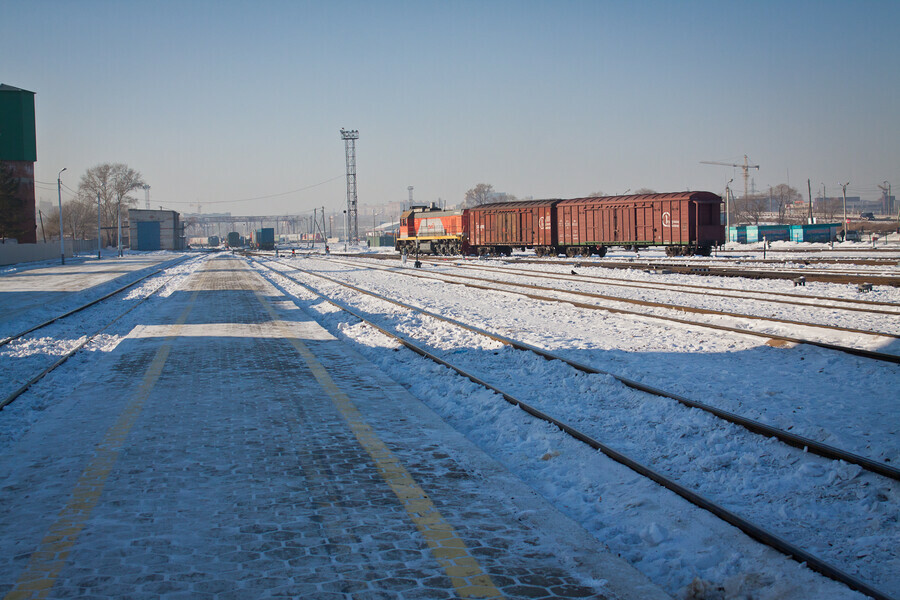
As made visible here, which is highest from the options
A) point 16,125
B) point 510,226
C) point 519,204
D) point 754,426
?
point 16,125

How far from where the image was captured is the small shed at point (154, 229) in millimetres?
105938

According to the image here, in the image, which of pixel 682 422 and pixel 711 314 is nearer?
pixel 682 422

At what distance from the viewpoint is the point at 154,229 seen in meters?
107

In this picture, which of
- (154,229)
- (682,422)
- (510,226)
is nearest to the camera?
(682,422)

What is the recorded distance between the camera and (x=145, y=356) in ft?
37.3

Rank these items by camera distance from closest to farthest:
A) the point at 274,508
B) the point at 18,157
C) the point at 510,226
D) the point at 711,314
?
the point at 274,508
the point at 711,314
the point at 510,226
the point at 18,157

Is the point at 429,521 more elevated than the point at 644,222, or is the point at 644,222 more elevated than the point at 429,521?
the point at 644,222

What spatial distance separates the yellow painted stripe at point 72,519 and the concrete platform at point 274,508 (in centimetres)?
2

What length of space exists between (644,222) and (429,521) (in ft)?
111

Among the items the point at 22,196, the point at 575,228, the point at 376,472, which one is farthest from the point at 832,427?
the point at 22,196

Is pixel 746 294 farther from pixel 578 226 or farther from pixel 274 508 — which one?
pixel 578 226

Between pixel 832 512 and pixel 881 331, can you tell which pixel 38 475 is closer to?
pixel 832 512

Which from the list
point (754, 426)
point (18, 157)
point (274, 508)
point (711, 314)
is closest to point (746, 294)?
point (711, 314)

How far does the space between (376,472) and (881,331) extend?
10.5 metres
